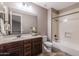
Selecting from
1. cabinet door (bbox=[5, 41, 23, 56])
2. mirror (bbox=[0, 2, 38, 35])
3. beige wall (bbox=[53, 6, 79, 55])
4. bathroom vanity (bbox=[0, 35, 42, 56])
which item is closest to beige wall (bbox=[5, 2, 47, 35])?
mirror (bbox=[0, 2, 38, 35])

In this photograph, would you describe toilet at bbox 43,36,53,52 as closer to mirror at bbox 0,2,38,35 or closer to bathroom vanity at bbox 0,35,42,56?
bathroom vanity at bbox 0,35,42,56

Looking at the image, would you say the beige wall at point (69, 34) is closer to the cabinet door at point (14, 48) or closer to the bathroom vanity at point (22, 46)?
the bathroom vanity at point (22, 46)

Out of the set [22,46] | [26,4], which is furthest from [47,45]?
[26,4]

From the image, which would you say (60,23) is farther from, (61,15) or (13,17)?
(13,17)

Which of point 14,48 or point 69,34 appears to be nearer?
point 14,48

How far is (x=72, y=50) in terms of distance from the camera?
156cm

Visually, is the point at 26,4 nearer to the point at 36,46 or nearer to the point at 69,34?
the point at 36,46

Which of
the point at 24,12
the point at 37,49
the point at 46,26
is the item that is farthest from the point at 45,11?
the point at 37,49

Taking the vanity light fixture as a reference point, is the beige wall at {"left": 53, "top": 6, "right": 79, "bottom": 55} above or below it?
below

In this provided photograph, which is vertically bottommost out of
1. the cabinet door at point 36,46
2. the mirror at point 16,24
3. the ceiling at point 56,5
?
the cabinet door at point 36,46

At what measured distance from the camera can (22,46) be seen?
1.49m

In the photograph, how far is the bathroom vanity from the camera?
1.26 m

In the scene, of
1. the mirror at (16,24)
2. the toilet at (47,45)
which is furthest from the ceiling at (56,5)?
the toilet at (47,45)

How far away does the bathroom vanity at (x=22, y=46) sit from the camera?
1.26 meters
